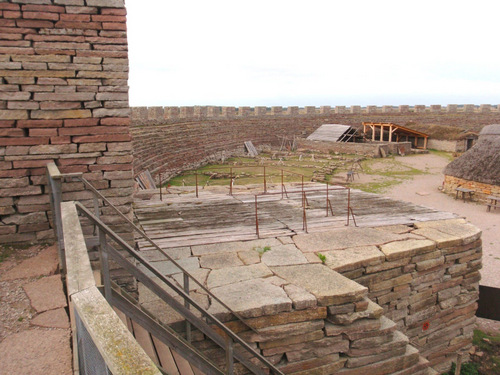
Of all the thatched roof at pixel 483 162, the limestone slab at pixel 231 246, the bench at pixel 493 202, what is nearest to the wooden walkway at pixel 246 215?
the limestone slab at pixel 231 246

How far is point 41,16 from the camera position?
3980 mm

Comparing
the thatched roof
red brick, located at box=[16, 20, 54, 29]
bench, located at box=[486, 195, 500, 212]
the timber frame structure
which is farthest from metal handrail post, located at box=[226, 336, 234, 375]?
the timber frame structure

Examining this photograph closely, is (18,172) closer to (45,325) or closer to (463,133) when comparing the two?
(45,325)

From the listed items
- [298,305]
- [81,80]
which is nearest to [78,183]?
[81,80]

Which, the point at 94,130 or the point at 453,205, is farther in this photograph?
the point at 453,205

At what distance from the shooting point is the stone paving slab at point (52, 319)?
2705 millimetres

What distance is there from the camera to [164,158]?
59.7 feet

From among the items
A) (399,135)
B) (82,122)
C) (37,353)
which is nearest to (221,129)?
(399,135)

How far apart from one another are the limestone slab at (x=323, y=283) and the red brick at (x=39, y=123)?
2.92 meters

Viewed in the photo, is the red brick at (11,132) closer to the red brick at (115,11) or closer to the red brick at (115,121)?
the red brick at (115,121)

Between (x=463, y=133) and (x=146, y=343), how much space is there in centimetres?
2891

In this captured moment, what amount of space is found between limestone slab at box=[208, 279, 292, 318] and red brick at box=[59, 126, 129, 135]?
6.61 ft

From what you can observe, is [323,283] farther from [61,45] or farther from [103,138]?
[61,45]

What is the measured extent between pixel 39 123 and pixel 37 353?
99.5 inches
